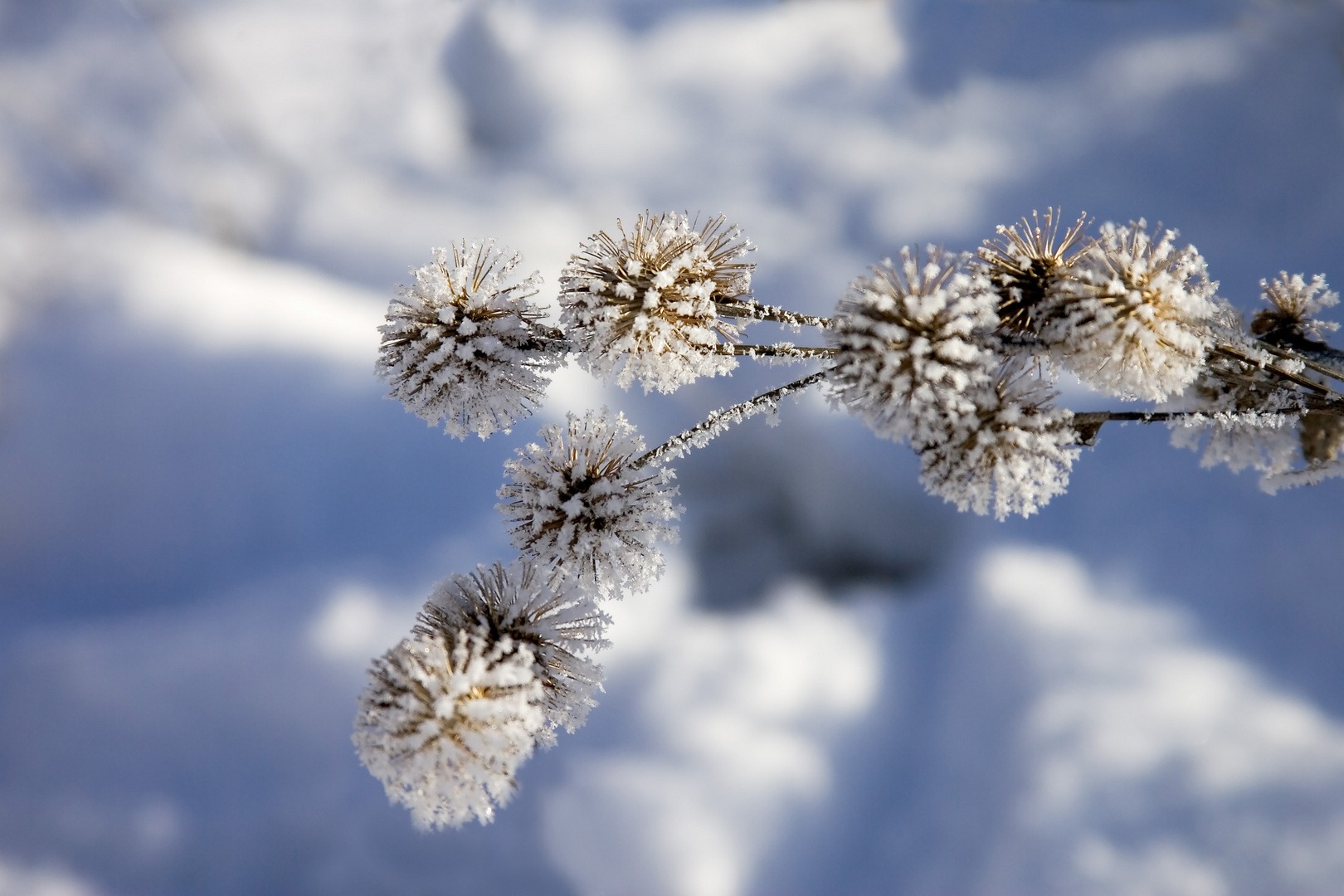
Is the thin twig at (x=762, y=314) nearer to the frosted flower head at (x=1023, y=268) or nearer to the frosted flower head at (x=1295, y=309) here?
the frosted flower head at (x=1023, y=268)

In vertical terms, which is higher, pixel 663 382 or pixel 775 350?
pixel 775 350

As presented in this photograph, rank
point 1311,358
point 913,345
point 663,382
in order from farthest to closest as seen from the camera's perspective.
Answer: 1. point 1311,358
2. point 663,382
3. point 913,345

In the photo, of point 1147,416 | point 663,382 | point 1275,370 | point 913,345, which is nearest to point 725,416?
point 663,382

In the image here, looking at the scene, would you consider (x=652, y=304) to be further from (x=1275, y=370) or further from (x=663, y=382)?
(x=1275, y=370)

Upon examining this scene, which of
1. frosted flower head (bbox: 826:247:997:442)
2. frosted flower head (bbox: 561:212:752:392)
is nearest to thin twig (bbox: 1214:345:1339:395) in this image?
frosted flower head (bbox: 826:247:997:442)

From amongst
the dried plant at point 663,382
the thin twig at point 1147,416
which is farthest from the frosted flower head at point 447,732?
the thin twig at point 1147,416

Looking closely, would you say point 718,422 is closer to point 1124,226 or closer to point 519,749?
point 519,749
